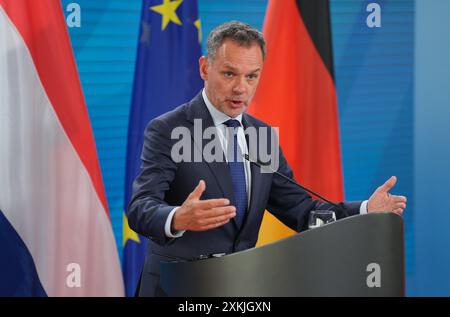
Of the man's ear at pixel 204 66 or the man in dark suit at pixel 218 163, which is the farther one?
the man's ear at pixel 204 66

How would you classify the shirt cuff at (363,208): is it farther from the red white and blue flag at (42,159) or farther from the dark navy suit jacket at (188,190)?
the red white and blue flag at (42,159)

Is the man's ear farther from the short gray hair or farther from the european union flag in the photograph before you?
the european union flag

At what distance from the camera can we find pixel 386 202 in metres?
2.35

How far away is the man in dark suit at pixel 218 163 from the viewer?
244 cm

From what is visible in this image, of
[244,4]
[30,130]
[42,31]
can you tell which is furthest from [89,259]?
[244,4]

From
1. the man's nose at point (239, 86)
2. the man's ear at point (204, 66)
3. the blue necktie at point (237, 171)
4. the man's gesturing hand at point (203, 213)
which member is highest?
the man's ear at point (204, 66)

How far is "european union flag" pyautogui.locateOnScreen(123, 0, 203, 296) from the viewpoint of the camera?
3.46 m

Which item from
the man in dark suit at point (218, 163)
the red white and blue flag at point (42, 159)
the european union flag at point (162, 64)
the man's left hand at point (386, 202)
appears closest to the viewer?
the man's left hand at point (386, 202)

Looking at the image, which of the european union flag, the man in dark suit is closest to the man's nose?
the man in dark suit

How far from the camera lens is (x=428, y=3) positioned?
430 centimetres

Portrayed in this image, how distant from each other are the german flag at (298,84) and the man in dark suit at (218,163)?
3.27 feet

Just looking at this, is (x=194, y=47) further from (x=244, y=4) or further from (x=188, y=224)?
(x=188, y=224)

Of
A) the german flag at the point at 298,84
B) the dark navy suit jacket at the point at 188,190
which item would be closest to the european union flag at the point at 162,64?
the german flag at the point at 298,84
